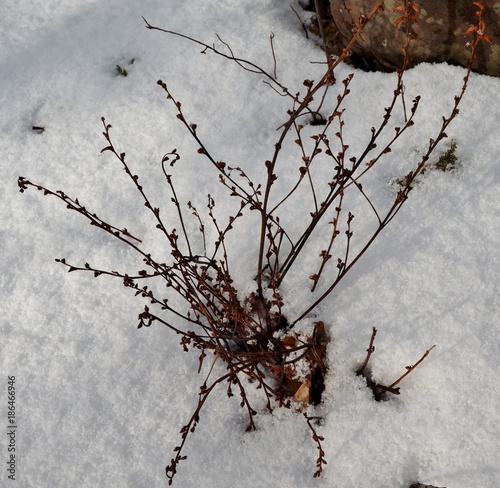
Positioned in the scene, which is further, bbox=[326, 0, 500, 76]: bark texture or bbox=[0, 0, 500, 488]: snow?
A: bbox=[326, 0, 500, 76]: bark texture

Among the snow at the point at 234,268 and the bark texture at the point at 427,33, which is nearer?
the snow at the point at 234,268

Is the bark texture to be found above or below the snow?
above

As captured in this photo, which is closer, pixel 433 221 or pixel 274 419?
pixel 274 419

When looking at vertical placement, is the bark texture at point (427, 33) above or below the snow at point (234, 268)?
above

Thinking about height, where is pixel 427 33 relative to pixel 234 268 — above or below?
above

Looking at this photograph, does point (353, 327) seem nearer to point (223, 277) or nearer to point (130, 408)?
point (223, 277)

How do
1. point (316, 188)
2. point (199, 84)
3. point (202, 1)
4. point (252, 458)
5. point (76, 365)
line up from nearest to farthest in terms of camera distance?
point (252, 458) < point (76, 365) < point (316, 188) < point (199, 84) < point (202, 1)

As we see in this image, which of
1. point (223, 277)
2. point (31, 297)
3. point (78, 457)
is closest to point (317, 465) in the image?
point (223, 277)

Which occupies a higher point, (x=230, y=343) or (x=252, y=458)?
(x=230, y=343)
